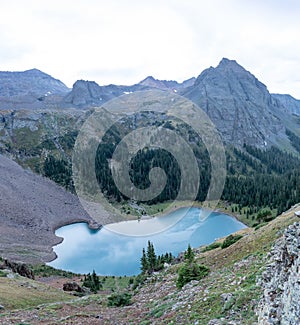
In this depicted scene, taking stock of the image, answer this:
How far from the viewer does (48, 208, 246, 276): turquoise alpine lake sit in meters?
77.0

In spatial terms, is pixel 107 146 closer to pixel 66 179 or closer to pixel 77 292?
pixel 66 179

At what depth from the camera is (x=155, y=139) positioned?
196 metres

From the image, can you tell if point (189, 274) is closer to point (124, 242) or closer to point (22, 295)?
point (22, 295)

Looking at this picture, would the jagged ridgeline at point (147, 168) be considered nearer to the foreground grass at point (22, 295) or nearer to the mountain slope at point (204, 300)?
the foreground grass at point (22, 295)

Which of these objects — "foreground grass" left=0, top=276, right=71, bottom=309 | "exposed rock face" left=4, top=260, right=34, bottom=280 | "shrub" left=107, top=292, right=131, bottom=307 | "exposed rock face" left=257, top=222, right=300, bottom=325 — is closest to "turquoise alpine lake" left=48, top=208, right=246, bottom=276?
"exposed rock face" left=4, top=260, right=34, bottom=280

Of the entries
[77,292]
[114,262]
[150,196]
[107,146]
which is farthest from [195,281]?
[107,146]

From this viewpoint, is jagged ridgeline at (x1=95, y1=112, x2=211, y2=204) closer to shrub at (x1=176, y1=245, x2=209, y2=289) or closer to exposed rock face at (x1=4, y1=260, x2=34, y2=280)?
exposed rock face at (x1=4, y1=260, x2=34, y2=280)

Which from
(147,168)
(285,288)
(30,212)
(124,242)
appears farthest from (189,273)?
(147,168)

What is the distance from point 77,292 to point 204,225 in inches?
2625

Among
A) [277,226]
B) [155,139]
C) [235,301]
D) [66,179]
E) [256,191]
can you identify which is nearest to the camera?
[235,301]

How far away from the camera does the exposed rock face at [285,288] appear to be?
9.99 m

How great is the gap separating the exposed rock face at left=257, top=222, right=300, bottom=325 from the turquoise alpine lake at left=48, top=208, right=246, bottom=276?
62.1 m

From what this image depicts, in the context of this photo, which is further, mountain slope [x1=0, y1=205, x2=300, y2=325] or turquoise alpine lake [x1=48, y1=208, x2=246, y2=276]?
turquoise alpine lake [x1=48, y1=208, x2=246, y2=276]

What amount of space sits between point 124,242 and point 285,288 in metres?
83.4
